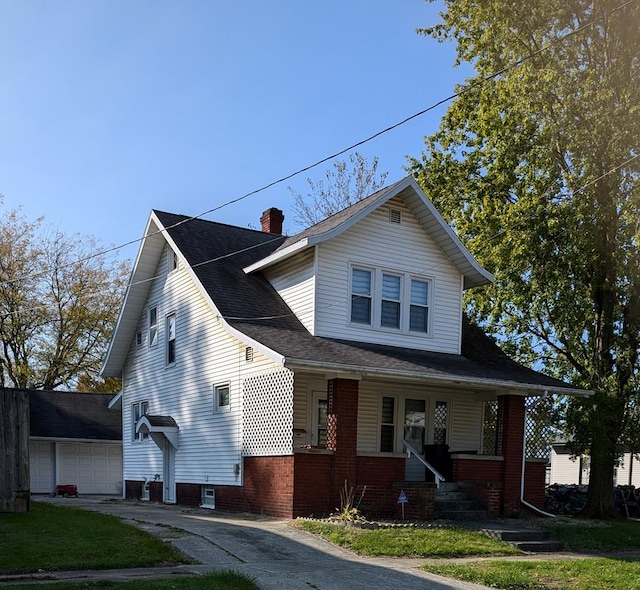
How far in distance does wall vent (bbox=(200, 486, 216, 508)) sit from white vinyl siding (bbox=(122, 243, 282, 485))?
24cm

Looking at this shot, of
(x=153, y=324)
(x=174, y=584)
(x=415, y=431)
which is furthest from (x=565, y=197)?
(x=174, y=584)

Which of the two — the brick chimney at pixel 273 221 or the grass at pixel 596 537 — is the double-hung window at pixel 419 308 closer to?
the grass at pixel 596 537

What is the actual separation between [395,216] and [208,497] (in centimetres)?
867

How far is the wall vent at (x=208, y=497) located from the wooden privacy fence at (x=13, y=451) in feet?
19.3

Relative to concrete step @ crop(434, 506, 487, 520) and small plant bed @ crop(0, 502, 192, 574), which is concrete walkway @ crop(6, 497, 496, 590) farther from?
concrete step @ crop(434, 506, 487, 520)

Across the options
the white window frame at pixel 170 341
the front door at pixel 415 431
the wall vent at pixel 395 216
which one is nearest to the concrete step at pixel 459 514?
the front door at pixel 415 431

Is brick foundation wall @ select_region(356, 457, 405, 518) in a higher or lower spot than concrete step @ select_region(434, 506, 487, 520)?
higher

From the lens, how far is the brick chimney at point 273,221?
25.9 m

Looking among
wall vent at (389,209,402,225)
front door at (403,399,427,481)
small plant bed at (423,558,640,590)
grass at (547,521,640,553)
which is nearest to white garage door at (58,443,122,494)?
front door at (403,399,427,481)

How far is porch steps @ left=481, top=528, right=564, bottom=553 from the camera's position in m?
14.6

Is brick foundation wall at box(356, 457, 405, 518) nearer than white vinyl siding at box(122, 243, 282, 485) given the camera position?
Yes

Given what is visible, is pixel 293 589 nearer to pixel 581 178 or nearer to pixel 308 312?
pixel 308 312

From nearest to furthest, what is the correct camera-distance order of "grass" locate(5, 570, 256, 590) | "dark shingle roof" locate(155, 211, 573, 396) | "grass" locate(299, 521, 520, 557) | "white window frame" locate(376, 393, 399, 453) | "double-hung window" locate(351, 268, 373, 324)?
"grass" locate(5, 570, 256, 590) < "grass" locate(299, 521, 520, 557) < "dark shingle roof" locate(155, 211, 573, 396) < "double-hung window" locate(351, 268, 373, 324) < "white window frame" locate(376, 393, 399, 453)

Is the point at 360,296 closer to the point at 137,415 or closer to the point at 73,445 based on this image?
the point at 137,415
